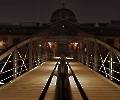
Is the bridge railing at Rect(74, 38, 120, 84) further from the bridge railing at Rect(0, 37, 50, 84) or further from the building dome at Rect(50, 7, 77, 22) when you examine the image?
the building dome at Rect(50, 7, 77, 22)

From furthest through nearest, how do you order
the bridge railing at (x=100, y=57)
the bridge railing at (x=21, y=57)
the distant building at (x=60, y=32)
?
the distant building at (x=60, y=32) → the bridge railing at (x=100, y=57) → the bridge railing at (x=21, y=57)

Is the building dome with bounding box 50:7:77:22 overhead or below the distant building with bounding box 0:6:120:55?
overhead

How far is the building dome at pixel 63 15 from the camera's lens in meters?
76.9

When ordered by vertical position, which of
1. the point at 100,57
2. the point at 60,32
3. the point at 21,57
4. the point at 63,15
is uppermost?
the point at 63,15

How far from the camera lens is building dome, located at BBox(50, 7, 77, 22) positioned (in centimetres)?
7688

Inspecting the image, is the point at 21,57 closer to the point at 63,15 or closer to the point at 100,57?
the point at 100,57

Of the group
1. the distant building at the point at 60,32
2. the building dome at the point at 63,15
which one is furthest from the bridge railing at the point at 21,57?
the building dome at the point at 63,15

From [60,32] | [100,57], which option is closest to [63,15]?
[60,32]

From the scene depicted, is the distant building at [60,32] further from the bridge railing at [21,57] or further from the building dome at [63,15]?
the building dome at [63,15]

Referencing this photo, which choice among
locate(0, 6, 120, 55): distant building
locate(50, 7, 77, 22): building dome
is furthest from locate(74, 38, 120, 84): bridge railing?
locate(50, 7, 77, 22): building dome

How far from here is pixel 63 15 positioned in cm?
7688

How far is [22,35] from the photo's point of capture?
223 ft

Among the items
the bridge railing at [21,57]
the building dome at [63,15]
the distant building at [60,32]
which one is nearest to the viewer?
the bridge railing at [21,57]

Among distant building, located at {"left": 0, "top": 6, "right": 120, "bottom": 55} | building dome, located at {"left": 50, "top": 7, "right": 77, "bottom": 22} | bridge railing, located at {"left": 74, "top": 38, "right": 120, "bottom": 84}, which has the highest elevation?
building dome, located at {"left": 50, "top": 7, "right": 77, "bottom": 22}
